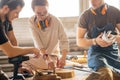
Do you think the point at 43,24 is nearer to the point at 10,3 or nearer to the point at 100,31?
the point at 100,31

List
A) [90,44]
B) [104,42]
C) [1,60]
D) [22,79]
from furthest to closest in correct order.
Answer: [1,60] → [90,44] → [104,42] → [22,79]

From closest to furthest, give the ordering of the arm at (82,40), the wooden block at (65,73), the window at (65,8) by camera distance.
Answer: the wooden block at (65,73) → the arm at (82,40) → the window at (65,8)

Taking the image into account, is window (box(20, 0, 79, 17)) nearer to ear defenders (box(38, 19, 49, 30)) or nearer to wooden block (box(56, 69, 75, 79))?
ear defenders (box(38, 19, 49, 30))

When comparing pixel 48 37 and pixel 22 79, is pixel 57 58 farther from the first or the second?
pixel 22 79

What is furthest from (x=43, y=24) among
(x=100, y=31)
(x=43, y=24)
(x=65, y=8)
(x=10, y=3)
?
(x=65, y=8)

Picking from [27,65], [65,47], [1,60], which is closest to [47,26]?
[65,47]

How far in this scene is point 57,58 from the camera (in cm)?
267

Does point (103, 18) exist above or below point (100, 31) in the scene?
above

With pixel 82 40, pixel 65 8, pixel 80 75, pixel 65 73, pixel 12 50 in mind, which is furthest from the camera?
pixel 65 8

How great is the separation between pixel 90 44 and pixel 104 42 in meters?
0.20

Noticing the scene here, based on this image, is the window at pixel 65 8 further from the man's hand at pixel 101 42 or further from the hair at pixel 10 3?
the hair at pixel 10 3

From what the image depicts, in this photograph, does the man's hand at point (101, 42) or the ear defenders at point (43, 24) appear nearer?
the man's hand at point (101, 42)

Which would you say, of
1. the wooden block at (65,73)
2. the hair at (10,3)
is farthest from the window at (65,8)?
the hair at (10,3)

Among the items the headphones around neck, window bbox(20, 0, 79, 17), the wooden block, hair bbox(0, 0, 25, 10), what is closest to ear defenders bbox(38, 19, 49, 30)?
the headphones around neck
